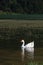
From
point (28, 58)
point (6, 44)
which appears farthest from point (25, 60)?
point (6, 44)

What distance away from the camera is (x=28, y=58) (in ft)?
48.7

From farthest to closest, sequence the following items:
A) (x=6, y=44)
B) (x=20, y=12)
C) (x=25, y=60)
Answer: (x=20, y=12), (x=6, y=44), (x=25, y=60)

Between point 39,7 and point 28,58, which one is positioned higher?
point 28,58

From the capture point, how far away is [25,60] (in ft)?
46.9

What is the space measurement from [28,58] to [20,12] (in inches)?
1900

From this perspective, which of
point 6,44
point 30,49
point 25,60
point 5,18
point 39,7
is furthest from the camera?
point 39,7

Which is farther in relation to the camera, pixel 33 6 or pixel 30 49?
pixel 33 6

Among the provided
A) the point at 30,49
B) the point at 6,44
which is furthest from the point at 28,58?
the point at 6,44

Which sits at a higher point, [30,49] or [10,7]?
[30,49]

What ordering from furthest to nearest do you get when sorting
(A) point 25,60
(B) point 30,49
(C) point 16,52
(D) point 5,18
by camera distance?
(D) point 5,18
(B) point 30,49
(C) point 16,52
(A) point 25,60

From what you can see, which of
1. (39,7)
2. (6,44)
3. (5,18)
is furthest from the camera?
(39,7)

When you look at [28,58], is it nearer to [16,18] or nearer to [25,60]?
[25,60]

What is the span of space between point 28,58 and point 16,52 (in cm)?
226

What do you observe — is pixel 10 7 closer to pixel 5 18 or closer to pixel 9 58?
pixel 5 18
